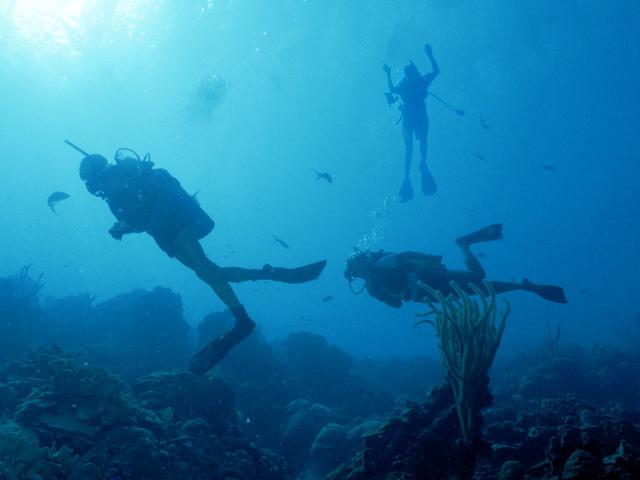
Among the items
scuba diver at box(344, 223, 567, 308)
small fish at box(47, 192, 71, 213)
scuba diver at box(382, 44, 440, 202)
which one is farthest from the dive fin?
small fish at box(47, 192, 71, 213)

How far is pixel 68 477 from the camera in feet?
13.8

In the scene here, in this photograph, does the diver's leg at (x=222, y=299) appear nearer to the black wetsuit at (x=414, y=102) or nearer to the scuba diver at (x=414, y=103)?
the scuba diver at (x=414, y=103)

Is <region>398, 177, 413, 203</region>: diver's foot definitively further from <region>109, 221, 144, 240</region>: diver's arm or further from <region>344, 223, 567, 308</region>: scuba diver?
<region>109, 221, 144, 240</region>: diver's arm

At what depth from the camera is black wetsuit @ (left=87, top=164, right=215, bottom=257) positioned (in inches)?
264

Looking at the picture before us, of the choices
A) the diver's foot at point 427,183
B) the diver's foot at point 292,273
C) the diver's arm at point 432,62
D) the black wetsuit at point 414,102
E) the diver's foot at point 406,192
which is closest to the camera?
the diver's foot at point 292,273

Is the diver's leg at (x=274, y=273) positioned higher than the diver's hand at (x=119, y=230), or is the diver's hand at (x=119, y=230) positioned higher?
the diver's leg at (x=274, y=273)

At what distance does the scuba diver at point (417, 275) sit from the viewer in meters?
8.52

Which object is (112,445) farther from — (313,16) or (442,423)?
(313,16)

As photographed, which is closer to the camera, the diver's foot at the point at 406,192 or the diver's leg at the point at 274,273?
the diver's leg at the point at 274,273

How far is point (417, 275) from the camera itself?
332 inches

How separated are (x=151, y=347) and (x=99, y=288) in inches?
7700

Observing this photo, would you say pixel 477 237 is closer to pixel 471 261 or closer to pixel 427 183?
pixel 471 261

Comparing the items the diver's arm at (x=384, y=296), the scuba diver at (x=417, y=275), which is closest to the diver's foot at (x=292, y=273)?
the scuba diver at (x=417, y=275)

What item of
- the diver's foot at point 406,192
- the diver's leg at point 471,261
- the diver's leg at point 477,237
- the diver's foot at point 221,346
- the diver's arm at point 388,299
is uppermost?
the diver's foot at point 406,192
